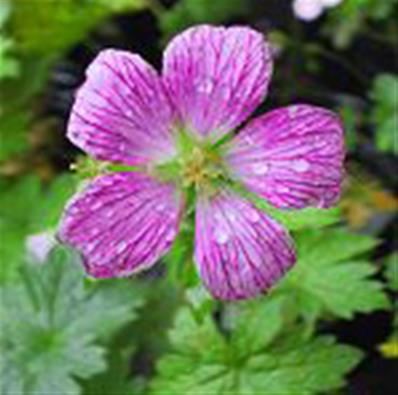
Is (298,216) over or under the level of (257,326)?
over

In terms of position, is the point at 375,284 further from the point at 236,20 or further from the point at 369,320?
the point at 236,20

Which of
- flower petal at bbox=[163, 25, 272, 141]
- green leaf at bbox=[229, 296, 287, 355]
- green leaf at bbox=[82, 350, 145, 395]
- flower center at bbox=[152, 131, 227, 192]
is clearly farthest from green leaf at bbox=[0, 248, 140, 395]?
flower petal at bbox=[163, 25, 272, 141]

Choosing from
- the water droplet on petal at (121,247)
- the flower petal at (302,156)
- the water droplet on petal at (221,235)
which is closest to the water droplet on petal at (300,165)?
the flower petal at (302,156)

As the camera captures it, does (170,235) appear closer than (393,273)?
Yes

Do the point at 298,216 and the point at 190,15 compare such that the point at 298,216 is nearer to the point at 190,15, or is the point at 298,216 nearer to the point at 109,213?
the point at 109,213

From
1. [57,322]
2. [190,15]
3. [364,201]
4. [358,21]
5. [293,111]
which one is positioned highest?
[293,111]

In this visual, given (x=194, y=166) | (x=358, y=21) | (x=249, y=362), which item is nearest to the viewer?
(x=194, y=166)

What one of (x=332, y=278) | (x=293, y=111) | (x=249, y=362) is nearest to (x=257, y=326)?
(x=249, y=362)
